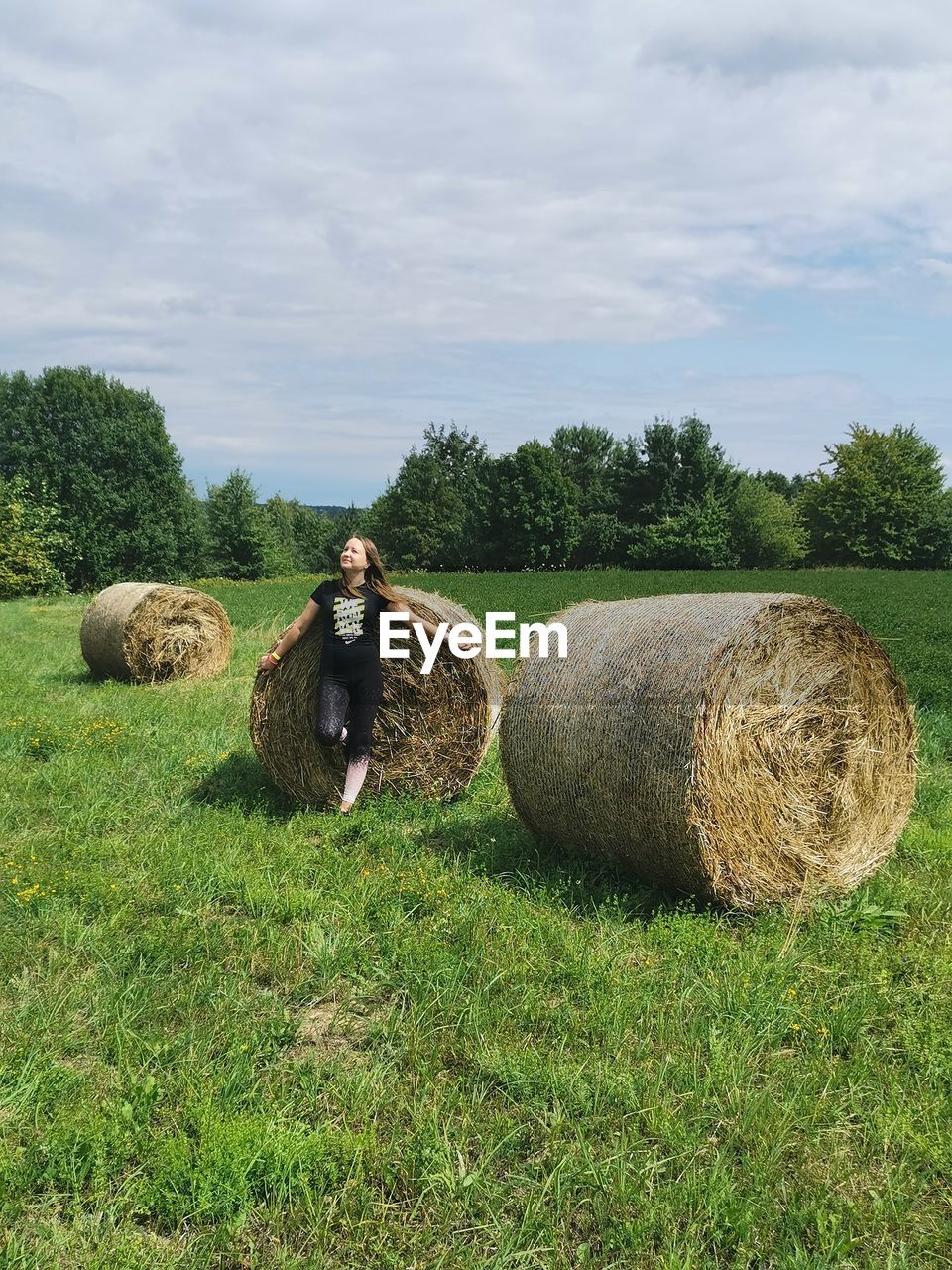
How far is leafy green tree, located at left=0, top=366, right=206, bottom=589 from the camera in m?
48.7

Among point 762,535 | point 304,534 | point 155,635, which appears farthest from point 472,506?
point 155,635

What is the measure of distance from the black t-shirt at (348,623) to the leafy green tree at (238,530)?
178 feet

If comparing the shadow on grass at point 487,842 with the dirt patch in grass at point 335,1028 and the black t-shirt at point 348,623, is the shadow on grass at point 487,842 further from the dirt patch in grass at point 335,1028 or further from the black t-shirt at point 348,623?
the dirt patch in grass at point 335,1028

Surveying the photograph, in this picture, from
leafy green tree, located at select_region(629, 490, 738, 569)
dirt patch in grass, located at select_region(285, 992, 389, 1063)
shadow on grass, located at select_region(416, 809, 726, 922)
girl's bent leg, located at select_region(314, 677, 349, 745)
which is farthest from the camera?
leafy green tree, located at select_region(629, 490, 738, 569)

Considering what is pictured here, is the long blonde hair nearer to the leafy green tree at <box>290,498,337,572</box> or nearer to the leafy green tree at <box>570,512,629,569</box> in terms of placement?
the leafy green tree at <box>570,512,629,569</box>

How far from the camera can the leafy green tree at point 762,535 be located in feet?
222

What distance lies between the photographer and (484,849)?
19.5 ft

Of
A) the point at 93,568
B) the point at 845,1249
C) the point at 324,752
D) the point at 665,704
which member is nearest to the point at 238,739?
the point at 324,752

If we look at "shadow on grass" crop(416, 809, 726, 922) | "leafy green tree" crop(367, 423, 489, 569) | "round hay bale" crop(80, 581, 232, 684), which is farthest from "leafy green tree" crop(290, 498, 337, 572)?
"shadow on grass" crop(416, 809, 726, 922)

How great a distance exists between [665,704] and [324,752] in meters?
3.09

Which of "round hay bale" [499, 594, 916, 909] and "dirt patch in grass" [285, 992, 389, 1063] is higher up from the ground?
"round hay bale" [499, 594, 916, 909]

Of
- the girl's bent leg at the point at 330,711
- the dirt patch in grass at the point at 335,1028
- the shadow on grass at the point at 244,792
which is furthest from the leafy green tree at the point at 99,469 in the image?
the dirt patch in grass at the point at 335,1028

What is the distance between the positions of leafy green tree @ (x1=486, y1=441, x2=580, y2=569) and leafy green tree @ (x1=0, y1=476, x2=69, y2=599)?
27.8 meters

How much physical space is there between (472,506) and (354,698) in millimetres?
61299
